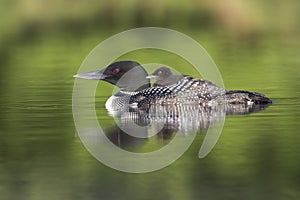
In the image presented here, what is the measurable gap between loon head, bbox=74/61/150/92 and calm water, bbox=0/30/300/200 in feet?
0.95

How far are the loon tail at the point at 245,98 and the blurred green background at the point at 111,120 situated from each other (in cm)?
19

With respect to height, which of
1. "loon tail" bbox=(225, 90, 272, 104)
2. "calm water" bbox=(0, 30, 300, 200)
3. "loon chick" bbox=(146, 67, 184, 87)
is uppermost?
"loon chick" bbox=(146, 67, 184, 87)

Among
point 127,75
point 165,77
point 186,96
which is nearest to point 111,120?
point 186,96

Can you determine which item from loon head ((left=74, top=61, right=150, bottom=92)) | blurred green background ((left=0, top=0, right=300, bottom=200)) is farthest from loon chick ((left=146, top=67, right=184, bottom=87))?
blurred green background ((left=0, top=0, right=300, bottom=200))

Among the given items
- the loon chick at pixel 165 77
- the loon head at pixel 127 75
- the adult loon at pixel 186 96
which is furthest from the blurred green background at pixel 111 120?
the loon chick at pixel 165 77

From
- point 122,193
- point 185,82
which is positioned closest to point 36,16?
point 185,82

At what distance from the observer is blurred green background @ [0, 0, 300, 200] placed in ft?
25.8

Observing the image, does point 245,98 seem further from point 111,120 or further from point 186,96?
point 111,120

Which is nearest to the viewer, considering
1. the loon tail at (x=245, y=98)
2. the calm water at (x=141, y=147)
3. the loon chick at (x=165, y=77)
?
the calm water at (x=141, y=147)

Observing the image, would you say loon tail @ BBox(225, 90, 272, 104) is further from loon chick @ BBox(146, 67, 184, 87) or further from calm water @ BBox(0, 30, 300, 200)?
loon chick @ BBox(146, 67, 184, 87)

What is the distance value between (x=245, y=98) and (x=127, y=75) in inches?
60.4

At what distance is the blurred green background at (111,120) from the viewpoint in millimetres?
7867

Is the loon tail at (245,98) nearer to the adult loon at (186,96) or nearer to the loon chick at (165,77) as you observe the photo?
the adult loon at (186,96)

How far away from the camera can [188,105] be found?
Answer: 12.0 meters
